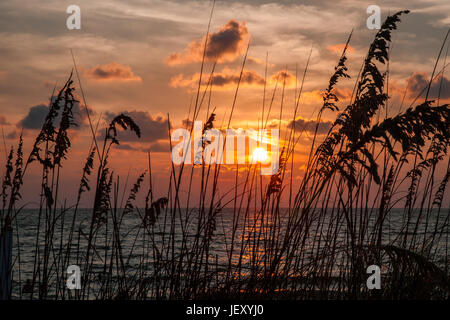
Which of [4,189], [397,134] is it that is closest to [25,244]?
[4,189]

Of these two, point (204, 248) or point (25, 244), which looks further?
point (25, 244)

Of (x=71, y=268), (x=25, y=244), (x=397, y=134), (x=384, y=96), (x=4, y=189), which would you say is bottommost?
(x=25, y=244)

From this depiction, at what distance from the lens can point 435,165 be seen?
3902 millimetres

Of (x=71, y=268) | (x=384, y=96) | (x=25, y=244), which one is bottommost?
(x=25, y=244)

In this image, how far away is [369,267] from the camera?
2.89 metres
